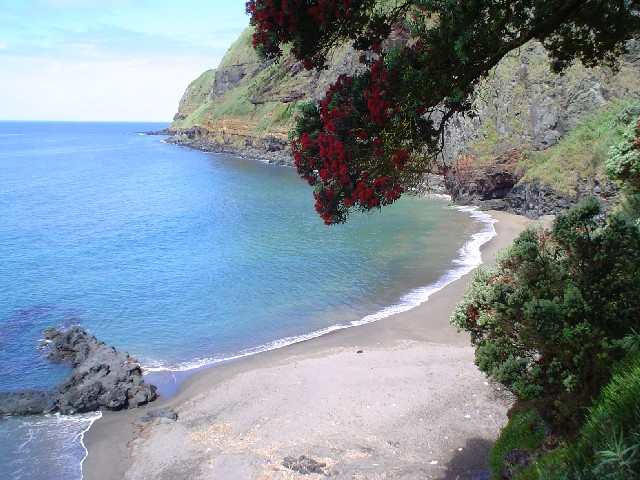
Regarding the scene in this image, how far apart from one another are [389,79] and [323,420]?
525 inches

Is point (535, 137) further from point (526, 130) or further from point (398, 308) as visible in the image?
point (398, 308)

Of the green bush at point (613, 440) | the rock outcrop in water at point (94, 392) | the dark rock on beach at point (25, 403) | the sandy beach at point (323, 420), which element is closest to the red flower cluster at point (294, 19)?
the green bush at point (613, 440)

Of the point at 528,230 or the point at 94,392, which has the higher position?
the point at 528,230

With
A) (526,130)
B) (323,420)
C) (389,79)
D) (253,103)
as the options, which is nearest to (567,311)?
(389,79)

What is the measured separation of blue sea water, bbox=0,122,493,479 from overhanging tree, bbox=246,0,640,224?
14.1 meters

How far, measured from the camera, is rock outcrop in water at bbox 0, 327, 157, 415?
1973cm

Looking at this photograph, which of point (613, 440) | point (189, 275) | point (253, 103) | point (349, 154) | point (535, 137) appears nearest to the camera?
point (613, 440)

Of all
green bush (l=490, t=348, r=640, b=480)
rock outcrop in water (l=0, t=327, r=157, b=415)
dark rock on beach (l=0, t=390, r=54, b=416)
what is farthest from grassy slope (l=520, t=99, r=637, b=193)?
dark rock on beach (l=0, t=390, r=54, b=416)

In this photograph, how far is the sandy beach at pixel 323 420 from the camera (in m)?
15.5

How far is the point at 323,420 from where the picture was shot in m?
17.9

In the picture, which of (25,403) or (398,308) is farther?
(398,308)

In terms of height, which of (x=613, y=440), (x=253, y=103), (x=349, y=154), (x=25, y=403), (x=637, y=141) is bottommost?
(x=25, y=403)

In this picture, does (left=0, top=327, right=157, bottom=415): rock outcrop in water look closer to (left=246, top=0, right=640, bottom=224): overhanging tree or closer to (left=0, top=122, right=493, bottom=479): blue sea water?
(left=0, top=122, right=493, bottom=479): blue sea water

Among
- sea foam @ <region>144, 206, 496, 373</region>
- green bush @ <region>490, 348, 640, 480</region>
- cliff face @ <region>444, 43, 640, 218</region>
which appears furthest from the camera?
cliff face @ <region>444, 43, 640, 218</region>
